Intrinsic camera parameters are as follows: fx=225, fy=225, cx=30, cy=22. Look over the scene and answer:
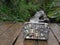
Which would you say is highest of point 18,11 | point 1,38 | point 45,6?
point 1,38

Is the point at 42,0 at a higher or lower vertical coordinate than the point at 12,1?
lower

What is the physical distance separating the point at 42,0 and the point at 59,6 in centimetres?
105

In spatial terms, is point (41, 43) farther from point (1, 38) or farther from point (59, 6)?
point (59, 6)

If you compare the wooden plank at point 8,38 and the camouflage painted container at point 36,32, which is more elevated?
the camouflage painted container at point 36,32

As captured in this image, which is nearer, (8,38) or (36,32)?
(36,32)

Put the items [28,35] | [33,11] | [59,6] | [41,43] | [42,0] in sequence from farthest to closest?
[42,0]
[59,6]
[33,11]
[28,35]
[41,43]

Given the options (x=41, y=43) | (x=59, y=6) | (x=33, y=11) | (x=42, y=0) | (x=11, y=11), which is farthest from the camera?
(x=42, y=0)

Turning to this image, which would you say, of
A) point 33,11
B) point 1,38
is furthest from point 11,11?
point 1,38

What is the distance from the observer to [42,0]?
9.45m

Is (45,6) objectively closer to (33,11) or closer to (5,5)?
(33,11)

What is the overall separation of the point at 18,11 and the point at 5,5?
1.29 ft

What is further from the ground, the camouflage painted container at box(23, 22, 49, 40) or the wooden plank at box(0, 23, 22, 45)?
the camouflage painted container at box(23, 22, 49, 40)

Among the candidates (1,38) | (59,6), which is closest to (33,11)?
(59,6)

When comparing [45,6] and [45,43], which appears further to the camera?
[45,6]
